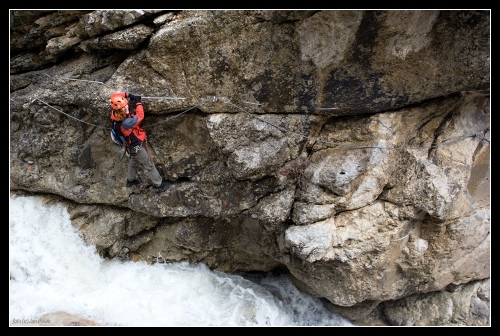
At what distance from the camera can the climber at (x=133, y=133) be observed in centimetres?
574

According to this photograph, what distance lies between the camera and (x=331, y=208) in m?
6.75

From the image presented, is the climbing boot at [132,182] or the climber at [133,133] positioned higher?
the climber at [133,133]

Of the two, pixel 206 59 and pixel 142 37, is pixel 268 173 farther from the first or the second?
pixel 142 37

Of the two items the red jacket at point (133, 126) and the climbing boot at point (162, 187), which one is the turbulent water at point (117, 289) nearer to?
the climbing boot at point (162, 187)

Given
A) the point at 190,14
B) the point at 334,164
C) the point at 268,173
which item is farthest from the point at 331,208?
the point at 190,14

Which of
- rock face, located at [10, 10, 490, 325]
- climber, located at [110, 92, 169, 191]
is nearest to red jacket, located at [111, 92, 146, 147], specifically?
climber, located at [110, 92, 169, 191]

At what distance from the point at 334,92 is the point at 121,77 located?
12.5 feet

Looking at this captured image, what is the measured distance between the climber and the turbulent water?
7.58 ft

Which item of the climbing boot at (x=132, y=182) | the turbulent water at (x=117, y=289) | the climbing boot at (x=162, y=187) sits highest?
the climbing boot at (x=162, y=187)

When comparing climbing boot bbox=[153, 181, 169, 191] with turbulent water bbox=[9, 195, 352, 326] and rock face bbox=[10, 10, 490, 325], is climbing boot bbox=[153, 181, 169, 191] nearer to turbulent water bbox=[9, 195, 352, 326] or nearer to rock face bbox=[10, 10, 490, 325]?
rock face bbox=[10, 10, 490, 325]

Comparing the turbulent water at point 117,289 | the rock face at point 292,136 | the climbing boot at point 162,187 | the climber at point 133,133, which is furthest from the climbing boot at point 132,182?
the turbulent water at point 117,289

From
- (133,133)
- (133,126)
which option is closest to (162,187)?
(133,133)

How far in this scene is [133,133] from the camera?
20.3 ft

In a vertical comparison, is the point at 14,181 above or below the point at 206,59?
below
